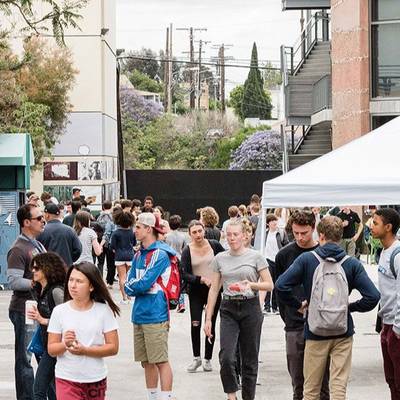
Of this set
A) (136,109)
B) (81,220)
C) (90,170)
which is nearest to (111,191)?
(90,170)

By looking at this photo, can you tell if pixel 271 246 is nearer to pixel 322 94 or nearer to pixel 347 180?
pixel 347 180

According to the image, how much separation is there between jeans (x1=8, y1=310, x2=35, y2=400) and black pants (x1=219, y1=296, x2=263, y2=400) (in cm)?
180

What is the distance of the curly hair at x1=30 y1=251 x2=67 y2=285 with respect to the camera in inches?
363

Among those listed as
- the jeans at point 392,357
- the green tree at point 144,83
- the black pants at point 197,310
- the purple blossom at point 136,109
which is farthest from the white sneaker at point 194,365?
the green tree at point 144,83

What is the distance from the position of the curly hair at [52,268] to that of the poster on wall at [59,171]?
3571 centimetres

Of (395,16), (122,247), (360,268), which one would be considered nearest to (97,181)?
(395,16)

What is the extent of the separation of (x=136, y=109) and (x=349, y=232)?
7447cm

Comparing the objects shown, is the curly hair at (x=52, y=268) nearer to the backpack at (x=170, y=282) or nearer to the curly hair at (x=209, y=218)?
the backpack at (x=170, y=282)

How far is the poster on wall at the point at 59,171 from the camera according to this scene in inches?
1768

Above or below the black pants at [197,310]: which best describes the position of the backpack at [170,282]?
above

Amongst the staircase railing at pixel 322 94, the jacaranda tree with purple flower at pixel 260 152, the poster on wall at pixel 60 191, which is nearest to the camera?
the staircase railing at pixel 322 94

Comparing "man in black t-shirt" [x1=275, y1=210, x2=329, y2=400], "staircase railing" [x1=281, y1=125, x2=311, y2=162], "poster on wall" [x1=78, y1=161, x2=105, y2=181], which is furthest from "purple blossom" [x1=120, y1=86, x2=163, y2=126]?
"man in black t-shirt" [x1=275, y1=210, x2=329, y2=400]

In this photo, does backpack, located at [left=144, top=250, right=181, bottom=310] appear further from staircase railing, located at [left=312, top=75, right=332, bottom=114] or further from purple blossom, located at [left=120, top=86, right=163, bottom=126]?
purple blossom, located at [left=120, top=86, right=163, bottom=126]

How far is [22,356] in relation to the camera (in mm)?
10844
